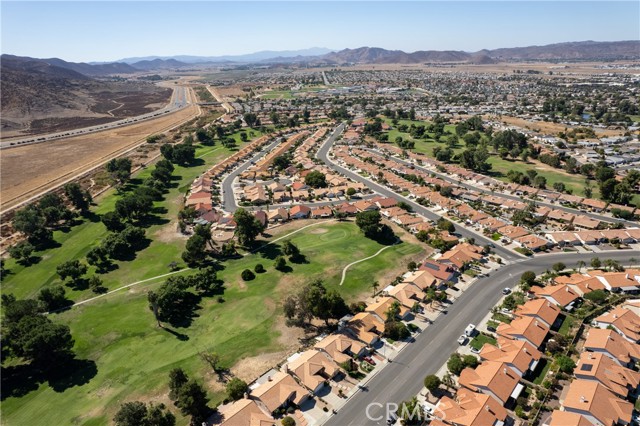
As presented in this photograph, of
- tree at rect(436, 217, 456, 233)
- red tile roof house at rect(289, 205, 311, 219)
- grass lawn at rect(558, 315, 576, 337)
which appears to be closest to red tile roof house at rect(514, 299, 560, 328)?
grass lawn at rect(558, 315, 576, 337)

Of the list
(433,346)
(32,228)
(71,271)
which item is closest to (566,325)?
(433,346)

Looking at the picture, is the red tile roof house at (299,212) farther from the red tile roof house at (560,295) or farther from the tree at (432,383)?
the tree at (432,383)

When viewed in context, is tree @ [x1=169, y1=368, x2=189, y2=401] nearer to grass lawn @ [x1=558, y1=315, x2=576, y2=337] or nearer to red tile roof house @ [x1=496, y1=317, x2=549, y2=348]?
red tile roof house @ [x1=496, y1=317, x2=549, y2=348]

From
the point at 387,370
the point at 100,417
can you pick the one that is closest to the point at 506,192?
the point at 387,370

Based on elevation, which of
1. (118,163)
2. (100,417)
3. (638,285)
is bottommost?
(100,417)

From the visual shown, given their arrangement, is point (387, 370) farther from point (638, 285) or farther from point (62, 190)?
point (62, 190)
